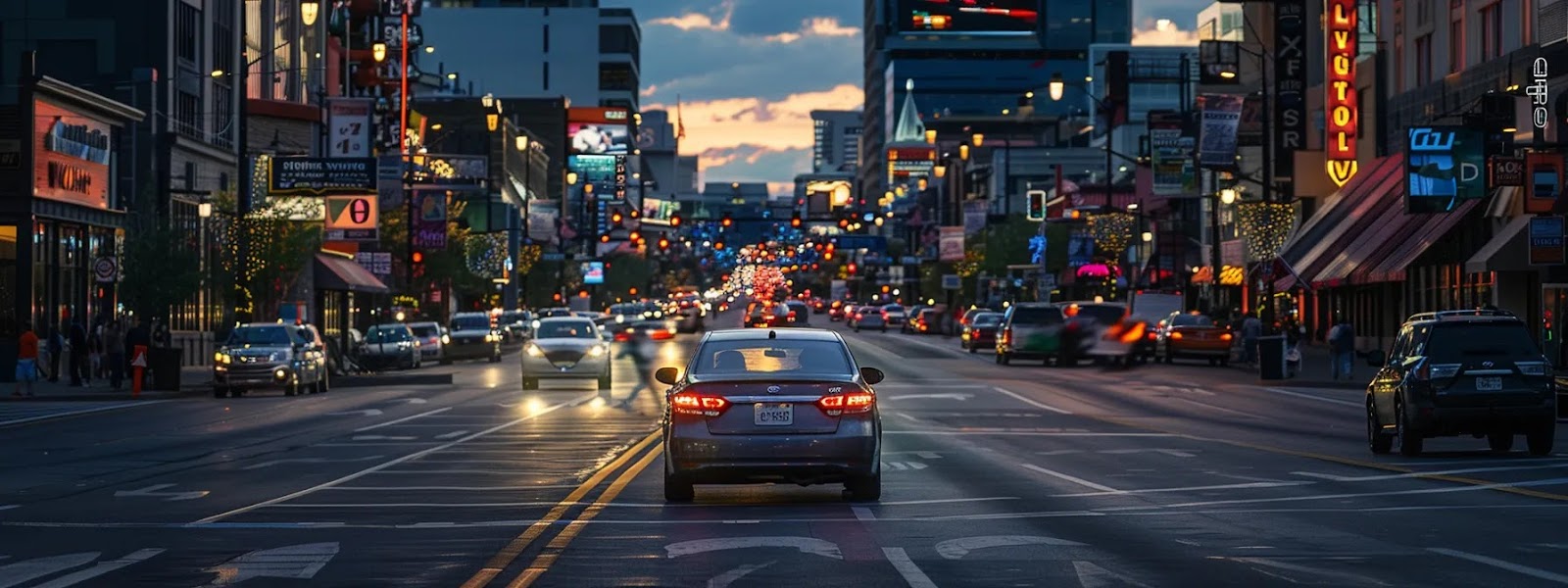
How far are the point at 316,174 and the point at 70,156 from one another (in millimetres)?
8396

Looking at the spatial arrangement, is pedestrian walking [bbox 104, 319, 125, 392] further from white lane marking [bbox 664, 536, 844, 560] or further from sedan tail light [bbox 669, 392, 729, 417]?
white lane marking [bbox 664, 536, 844, 560]

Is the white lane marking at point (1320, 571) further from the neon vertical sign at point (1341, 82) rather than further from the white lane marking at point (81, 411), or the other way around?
the neon vertical sign at point (1341, 82)

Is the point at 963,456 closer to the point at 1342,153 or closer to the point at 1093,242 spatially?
the point at 1342,153

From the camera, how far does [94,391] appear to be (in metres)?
47.5

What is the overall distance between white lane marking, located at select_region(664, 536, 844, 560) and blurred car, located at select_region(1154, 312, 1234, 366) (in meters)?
48.8

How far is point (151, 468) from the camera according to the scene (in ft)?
78.5

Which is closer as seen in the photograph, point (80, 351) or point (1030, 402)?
point (1030, 402)

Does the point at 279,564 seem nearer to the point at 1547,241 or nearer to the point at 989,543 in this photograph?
the point at 989,543

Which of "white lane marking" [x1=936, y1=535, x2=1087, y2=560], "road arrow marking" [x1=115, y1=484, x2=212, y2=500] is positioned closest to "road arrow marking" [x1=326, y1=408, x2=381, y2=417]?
"road arrow marking" [x1=115, y1=484, x2=212, y2=500]

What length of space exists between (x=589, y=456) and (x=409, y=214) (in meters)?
53.6

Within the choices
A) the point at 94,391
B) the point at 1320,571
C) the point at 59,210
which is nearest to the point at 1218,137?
the point at 59,210

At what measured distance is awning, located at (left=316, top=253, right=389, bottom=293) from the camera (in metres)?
76.9

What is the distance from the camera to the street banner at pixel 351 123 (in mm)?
72875

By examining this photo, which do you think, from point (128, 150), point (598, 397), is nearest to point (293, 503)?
point (598, 397)
